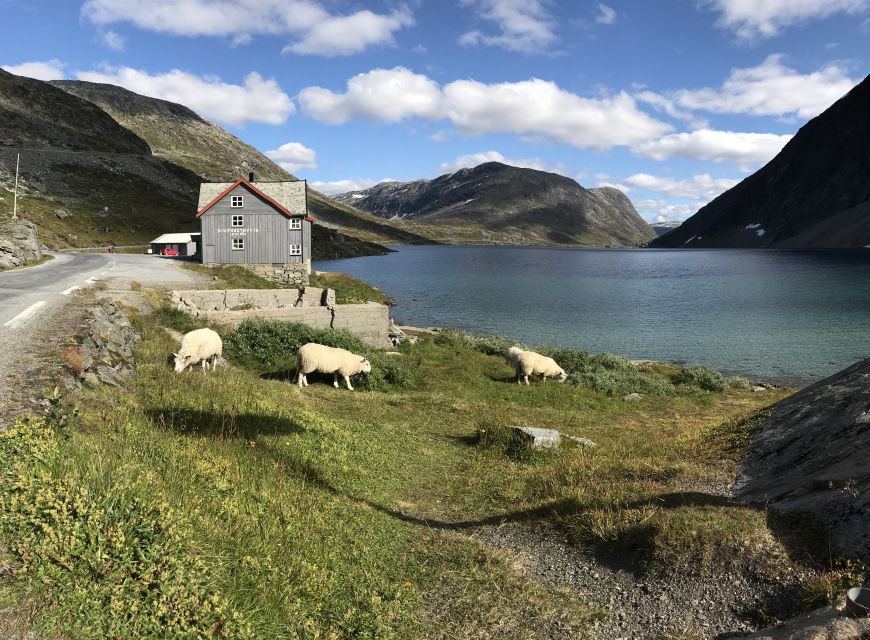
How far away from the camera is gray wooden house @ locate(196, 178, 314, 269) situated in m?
51.9

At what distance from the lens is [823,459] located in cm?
940

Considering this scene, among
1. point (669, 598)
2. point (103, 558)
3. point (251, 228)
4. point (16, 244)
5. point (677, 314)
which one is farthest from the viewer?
point (677, 314)

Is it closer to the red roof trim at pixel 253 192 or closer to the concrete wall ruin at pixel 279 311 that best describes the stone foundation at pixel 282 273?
the red roof trim at pixel 253 192

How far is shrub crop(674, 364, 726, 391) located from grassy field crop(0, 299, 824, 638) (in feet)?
49.3

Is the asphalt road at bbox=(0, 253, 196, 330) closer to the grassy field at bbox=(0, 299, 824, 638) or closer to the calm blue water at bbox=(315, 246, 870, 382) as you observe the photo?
the grassy field at bbox=(0, 299, 824, 638)

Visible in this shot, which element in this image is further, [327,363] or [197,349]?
[327,363]

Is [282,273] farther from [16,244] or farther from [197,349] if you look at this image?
[197,349]

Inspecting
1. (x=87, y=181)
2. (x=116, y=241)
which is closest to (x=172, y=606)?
(x=116, y=241)

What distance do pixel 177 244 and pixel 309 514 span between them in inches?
3345

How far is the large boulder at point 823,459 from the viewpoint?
714cm

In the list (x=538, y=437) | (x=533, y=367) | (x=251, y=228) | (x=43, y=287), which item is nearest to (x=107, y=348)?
(x=538, y=437)

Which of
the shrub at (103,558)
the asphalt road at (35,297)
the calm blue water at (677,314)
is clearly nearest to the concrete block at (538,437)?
the shrub at (103,558)

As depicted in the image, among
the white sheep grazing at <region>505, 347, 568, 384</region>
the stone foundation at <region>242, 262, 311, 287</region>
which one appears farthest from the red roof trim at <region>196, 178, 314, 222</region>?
the white sheep grazing at <region>505, 347, 568, 384</region>

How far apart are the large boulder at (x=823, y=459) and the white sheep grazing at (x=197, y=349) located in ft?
49.8
